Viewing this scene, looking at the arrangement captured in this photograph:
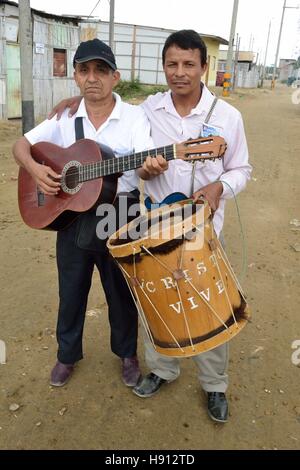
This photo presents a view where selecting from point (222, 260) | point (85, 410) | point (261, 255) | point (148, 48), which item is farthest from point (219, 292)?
point (148, 48)

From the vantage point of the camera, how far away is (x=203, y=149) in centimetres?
197

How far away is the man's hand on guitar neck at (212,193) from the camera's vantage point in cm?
212

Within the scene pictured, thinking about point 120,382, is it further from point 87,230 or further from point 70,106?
point 70,106

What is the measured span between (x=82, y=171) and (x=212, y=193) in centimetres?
74

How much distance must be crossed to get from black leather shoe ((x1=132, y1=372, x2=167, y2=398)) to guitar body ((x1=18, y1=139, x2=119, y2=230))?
1.08 m

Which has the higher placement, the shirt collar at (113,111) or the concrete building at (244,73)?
the concrete building at (244,73)

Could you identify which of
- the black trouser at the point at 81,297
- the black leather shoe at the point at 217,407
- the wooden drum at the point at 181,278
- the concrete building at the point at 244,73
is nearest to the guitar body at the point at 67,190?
the black trouser at the point at 81,297

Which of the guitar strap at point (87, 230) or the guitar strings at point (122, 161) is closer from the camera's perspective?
the guitar strings at point (122, 161)

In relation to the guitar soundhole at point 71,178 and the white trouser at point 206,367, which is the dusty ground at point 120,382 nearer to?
the white trouser at point 206,367

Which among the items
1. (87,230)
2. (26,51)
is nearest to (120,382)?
(87,230)

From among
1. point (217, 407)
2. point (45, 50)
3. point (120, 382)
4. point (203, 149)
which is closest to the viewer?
point (203, 149)

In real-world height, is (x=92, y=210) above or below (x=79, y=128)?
below

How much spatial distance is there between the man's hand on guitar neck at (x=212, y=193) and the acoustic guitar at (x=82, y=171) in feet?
0.66

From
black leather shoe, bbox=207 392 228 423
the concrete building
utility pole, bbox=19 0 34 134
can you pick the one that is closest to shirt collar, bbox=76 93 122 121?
black leather shoe, bbox=207 392 228 423
